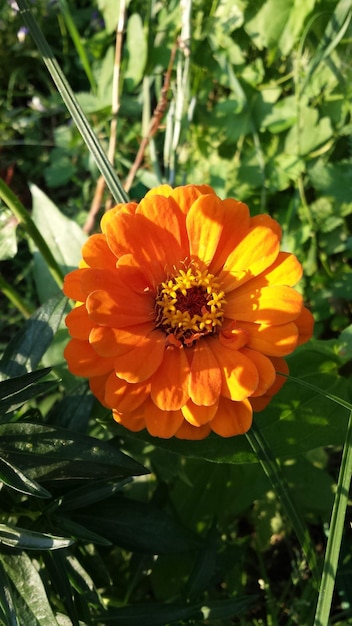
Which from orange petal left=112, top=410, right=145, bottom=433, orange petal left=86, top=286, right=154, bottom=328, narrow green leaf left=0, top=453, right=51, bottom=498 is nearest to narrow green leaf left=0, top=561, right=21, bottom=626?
narrow green leaf left=0, top=453, right=51, bottom=498

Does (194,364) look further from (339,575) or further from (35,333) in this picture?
(339,575)

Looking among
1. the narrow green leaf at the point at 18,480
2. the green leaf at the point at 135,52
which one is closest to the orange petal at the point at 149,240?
the narrow green leaf at the point at 18,480

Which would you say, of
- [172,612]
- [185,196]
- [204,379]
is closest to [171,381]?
[204,379]

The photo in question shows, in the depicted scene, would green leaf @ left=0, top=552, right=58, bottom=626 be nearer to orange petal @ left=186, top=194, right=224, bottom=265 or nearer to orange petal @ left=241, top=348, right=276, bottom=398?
orange petal @ left=241, top=348, right=276, bottom=398

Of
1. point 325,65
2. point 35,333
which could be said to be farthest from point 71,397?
point 325,65

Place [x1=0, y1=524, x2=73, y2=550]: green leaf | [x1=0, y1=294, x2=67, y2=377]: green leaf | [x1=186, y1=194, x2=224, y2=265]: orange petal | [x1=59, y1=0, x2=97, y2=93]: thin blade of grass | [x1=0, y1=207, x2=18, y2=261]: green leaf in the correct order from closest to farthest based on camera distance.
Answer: [x1=0, y1=524, x2=73, y2=550]: green leaf
[x1=186, y1=194, x2=224, y2=265]: orange petal
[x1=0, y1=294, x2=67, y2=377]: green leaf
[x1=0, y1=207, x2=18, y2=261]: green leaf
[x1=59, y1=0, x2=97, y2=93]: thin blade of grass

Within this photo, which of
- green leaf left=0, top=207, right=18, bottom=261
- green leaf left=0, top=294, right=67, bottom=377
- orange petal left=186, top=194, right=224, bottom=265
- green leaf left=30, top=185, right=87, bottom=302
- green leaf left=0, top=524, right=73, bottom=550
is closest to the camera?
green leaf left=0, top=524, right=73, bottom=550
